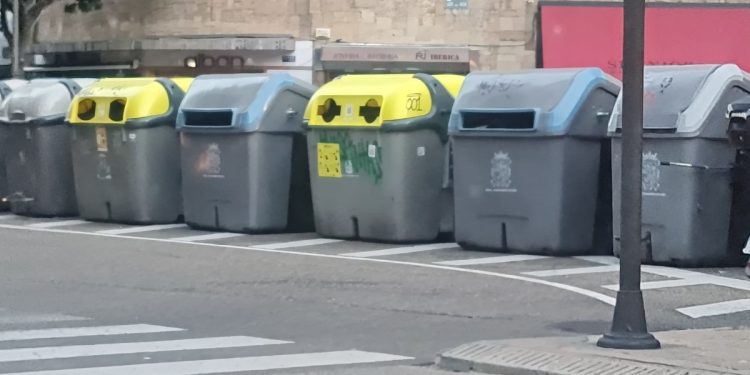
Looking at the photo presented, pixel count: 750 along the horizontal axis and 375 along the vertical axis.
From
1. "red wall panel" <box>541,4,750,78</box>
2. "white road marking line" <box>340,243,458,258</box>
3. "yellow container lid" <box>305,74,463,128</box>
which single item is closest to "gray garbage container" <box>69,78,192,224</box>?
"yellow container lid" <box>305,74,463,128</box>

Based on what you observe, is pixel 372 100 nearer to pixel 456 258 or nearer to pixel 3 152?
pixel 456 258

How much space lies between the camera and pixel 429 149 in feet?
47.8

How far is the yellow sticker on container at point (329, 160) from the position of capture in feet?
49.2

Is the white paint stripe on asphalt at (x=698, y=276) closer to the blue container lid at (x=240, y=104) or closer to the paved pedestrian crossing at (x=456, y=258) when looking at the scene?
the paved pedestrian crossing at (x=456, y=258)

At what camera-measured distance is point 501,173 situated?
44.7 ft

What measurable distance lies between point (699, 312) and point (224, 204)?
274 inches

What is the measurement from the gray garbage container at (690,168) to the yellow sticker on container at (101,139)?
268 inches

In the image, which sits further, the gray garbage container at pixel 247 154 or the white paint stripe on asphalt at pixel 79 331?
the gray garbage container at pixel 247 154

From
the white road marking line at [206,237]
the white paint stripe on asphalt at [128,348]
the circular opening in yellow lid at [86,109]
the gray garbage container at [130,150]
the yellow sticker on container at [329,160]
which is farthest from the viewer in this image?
the circular opening in yellow lid at [86,109]

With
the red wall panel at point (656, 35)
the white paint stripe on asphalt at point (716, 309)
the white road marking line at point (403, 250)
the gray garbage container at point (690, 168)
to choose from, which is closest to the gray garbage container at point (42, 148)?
the white road marking line at point (403, 250)

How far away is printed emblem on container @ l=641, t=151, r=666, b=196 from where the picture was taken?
1270cm

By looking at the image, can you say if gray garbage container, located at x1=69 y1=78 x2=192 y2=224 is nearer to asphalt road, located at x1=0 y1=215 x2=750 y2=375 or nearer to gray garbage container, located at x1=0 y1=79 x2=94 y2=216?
gray garbage container, located at x1=0 y1=79 x2=94 y2=216

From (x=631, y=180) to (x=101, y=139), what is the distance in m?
9.70

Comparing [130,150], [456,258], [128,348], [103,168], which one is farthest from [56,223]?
[128,348]
